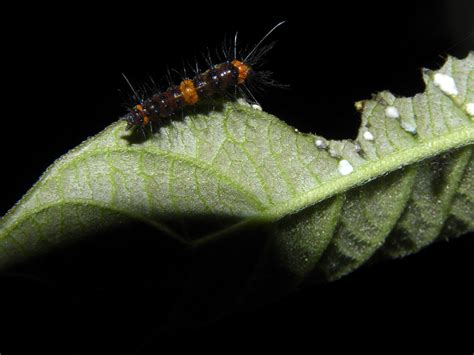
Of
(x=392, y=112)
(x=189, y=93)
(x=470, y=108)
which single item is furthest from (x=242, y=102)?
(x=470, y=108)

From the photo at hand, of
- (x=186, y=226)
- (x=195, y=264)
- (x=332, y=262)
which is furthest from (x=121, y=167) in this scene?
(x=332, y=262)

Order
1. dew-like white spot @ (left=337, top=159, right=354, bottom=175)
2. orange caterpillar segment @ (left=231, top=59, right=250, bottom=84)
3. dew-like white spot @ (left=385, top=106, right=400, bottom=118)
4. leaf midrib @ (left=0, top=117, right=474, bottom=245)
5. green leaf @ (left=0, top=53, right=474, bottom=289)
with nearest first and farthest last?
green leaf @ (left=0, top=53, right=474, bottom=289) → leaf midrib @ (left=0, top=117, right=474, bottom=245) → dew-like white spot @ (left=337, top=159, right=354, bottom=175) → dew-like white spot @ (left=385, top=106, right=400, bottom=118) → orange caterpillar segment @ (left=231, top=59, right=250, bottom=84)

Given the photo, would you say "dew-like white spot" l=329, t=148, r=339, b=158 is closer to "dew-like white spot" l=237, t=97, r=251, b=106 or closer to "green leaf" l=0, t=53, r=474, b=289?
"green leaf" l=0, t=53, r=474, b=289

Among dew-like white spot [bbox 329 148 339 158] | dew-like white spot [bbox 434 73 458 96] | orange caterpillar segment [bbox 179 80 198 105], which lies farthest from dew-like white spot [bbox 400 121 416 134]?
orange caterpillar segment [bbox 179 80 198 105]

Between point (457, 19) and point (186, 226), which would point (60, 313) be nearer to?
point (186, 226)

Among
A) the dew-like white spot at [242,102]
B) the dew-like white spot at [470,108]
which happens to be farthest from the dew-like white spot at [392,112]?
the dew-like white spot at [242,102]

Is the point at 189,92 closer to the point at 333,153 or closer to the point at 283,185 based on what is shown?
the point at 283,185

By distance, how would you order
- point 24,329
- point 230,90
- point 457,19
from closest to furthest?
point 24,329
point 230,90
point 457,19

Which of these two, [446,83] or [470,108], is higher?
[446,83]
